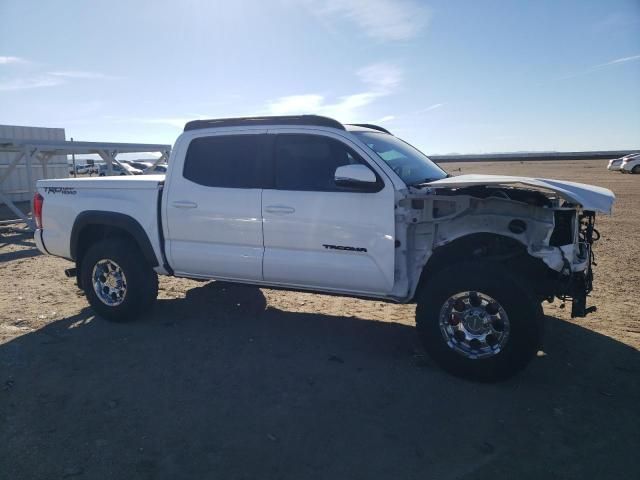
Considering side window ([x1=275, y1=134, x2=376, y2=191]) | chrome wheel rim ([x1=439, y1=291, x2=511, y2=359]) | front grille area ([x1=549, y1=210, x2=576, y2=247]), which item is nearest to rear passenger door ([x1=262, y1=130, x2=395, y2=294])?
side window ([x1=275, y1=134, x2=376, y2=191])

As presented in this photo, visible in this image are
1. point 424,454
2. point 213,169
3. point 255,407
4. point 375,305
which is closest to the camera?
point 424,454

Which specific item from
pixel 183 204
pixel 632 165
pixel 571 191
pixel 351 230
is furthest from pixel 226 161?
pixel 632 165

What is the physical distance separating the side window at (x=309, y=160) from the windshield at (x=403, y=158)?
0.25 meters

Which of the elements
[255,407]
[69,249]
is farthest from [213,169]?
[255,407]

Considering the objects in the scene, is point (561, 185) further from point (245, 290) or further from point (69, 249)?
point (69, 249)

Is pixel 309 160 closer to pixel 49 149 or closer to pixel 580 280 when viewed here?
pixel 580 280

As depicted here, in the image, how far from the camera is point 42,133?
19.9 m

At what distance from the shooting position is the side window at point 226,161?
184 inches

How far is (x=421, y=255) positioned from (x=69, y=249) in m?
3.98

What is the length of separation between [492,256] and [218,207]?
2571mm

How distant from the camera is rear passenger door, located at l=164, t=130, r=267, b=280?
15.2 feet

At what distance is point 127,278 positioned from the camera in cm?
516

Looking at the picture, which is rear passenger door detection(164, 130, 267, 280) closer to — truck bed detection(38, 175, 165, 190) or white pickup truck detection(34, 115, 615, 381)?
white pickup truck detection(34, 115, 615, 381)

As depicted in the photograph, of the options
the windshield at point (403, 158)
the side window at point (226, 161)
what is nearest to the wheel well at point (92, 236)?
the side window at point (226, 161)
